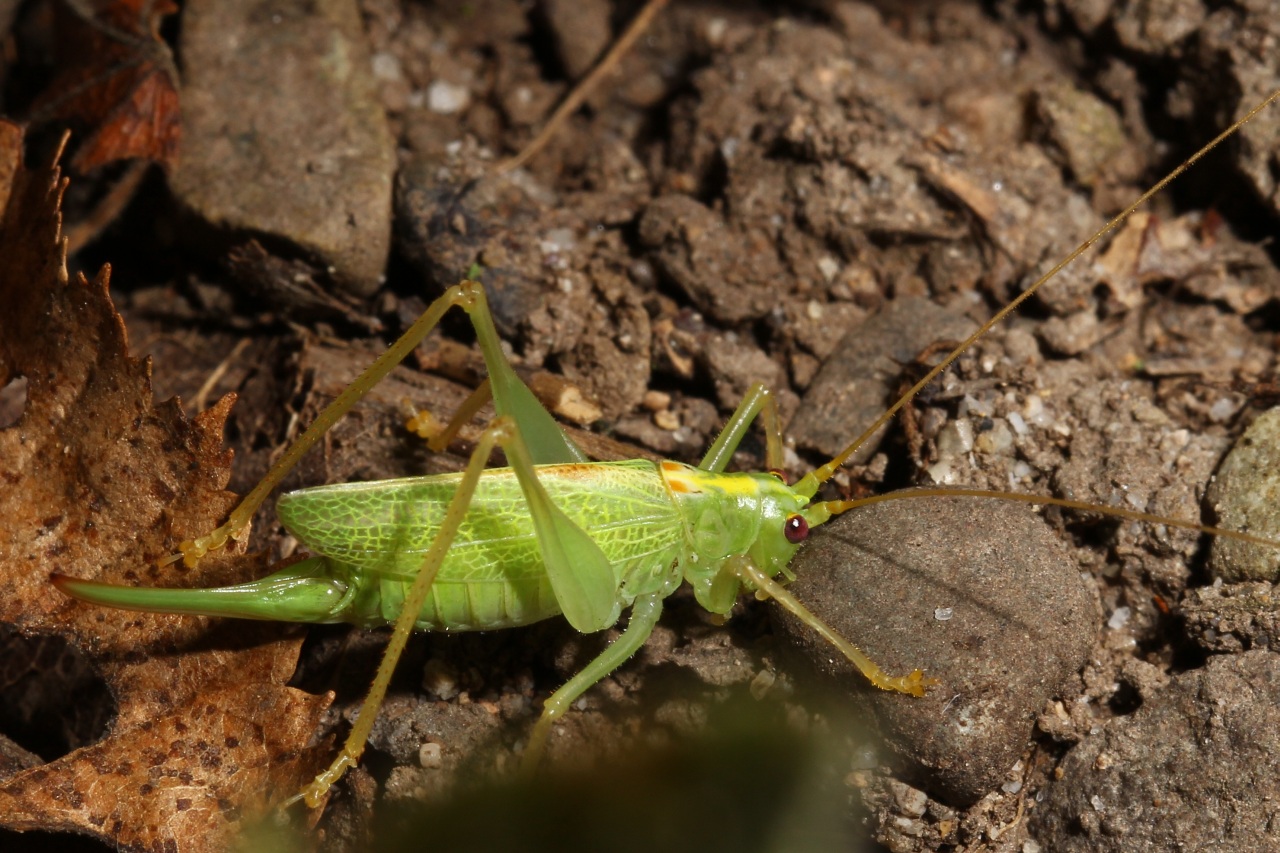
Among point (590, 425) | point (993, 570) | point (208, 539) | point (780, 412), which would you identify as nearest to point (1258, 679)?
point (993, 570)

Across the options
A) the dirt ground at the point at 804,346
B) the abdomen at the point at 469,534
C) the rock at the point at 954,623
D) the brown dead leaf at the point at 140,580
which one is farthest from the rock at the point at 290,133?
the rock at the point at 954,623

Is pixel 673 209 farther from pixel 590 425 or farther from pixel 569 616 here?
pixel 569 616

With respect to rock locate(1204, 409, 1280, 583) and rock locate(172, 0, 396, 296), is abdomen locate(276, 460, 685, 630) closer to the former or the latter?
rock locate(172, 0, 396, 296)

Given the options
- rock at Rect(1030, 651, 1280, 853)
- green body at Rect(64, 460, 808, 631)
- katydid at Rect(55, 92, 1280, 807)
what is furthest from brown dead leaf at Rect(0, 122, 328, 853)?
rock at Rect(1030, 651, 1280, 853)

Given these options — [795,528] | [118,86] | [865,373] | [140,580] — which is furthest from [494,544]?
[118,86]

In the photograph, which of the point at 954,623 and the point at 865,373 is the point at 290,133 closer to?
the point at 865,373

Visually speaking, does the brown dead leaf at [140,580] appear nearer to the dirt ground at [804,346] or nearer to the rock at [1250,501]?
the dirt ground at [804,346]
